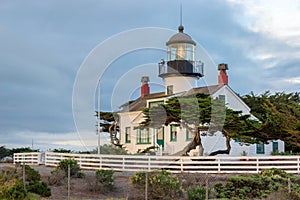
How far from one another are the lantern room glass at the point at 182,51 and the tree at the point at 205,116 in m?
5.97

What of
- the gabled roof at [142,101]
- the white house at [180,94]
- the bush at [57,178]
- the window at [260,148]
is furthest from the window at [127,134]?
the bush at [57,178]

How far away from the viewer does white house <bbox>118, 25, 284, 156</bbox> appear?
2673 cm

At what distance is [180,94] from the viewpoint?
2770cm

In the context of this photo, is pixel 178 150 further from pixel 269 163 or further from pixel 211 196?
pixel 211 196

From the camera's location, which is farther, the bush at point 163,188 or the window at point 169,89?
the window at point 169,89

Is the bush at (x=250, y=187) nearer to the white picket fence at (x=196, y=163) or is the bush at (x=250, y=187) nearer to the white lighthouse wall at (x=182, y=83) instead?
the white picket fence at (x=196, y=163)

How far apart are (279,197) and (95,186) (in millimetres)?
6027

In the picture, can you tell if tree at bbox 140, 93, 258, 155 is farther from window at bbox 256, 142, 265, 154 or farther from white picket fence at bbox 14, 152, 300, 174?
window at bbox 256, 142, 265, 154

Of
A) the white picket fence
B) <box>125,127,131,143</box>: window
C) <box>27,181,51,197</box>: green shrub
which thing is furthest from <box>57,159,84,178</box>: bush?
<box>125,127,131,143</box>: window

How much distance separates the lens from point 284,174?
1627 cm

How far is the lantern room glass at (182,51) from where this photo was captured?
27.8m

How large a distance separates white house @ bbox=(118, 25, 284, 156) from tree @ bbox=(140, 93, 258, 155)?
148 inches

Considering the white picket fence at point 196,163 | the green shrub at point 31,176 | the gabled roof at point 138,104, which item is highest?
the gabled roof at point 138,104

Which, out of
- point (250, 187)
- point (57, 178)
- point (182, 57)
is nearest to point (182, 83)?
point (182, 57)
